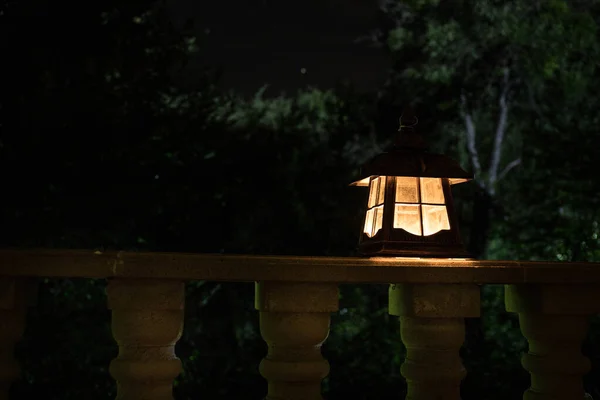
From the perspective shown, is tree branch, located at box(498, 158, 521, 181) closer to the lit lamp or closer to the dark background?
the dark background

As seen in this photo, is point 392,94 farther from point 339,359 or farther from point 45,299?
point 45,299

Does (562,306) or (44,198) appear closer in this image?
(562,306)

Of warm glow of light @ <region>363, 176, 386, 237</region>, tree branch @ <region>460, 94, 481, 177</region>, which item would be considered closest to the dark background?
tree branch @ <region>460, 94, 481, 177</region>

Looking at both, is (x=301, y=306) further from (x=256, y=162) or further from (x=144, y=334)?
(x=256, y=162)

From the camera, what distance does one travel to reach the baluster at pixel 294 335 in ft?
9.35

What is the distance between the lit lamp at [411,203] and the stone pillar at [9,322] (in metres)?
1.70

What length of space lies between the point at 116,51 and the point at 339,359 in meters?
4.55

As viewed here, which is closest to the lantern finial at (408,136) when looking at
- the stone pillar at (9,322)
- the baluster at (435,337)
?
the baluster at (435,337)

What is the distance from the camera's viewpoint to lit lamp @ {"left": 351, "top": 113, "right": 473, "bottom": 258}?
12.1 feet

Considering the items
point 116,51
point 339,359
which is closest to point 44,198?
point 116,51

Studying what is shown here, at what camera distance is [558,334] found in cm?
318

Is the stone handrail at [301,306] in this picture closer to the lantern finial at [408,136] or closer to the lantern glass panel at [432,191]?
the lantern glass panel at [432,191]

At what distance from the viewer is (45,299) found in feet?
26.5

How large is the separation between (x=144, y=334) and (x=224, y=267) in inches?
15.5
